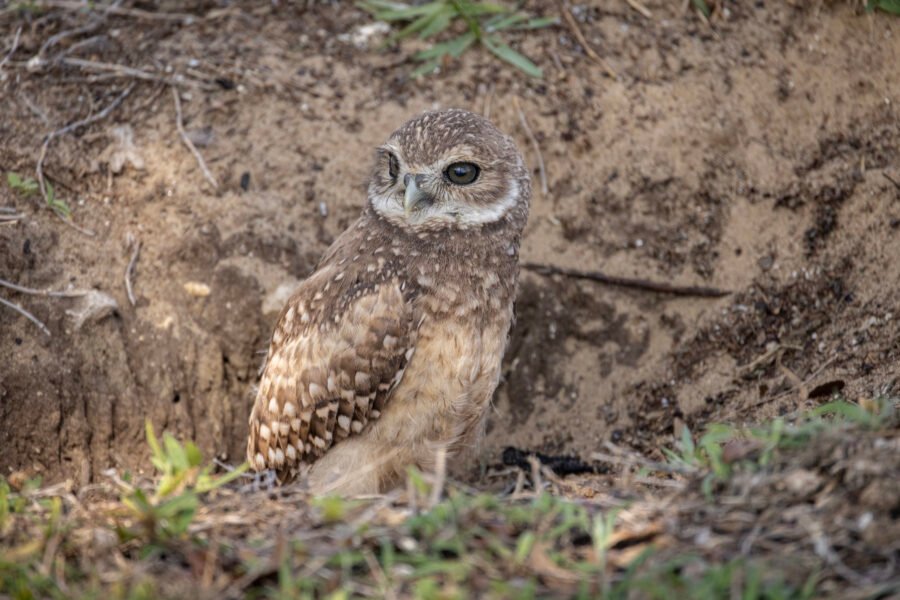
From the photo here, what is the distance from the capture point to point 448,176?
4520 millimetres

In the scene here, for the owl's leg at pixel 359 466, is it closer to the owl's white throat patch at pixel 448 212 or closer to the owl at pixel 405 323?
the owl at pixel 405 323

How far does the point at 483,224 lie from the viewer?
455cm

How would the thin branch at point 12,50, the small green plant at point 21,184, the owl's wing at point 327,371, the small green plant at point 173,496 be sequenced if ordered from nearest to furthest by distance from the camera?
1. the small green plant at point 173,496
2. the owl's wing at point 327,371
3. the small green plant at point 21,184
4. the thin branch at point 12,50

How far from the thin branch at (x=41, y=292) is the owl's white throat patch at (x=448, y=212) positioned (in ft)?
6.10

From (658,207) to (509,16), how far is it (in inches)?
62.4

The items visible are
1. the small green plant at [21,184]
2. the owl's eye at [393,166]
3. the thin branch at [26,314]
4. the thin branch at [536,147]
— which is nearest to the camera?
the owl's eye at [393,166]

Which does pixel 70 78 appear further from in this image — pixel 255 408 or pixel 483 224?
pixel 483 224

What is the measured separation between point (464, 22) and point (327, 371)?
2960 mm

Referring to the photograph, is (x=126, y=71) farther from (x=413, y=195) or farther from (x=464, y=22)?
(x=413, y=195)

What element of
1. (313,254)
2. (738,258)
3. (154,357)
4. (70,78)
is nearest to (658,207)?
(738,258)

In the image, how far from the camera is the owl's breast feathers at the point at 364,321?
4.26 meters

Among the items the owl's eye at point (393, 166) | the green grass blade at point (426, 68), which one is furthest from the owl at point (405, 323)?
the green grass blade at point (426, 68)

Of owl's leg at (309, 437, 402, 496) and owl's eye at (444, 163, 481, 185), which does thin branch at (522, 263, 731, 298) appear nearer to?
owl's eye at (444, 163, 481, 185)

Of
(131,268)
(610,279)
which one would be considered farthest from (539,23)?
(131,268)
